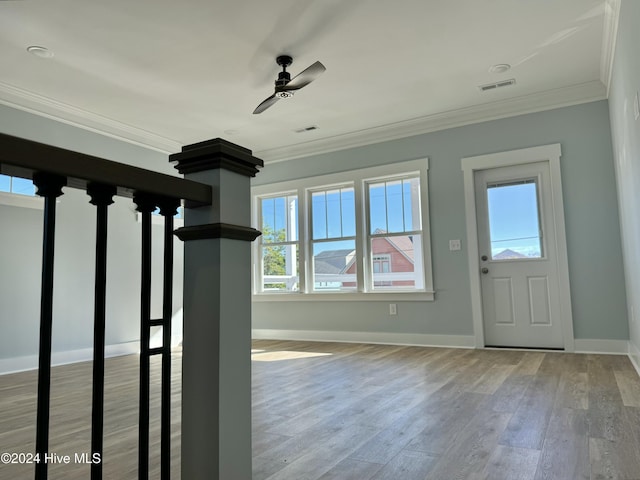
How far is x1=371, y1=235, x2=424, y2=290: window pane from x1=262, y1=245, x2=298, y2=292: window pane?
46.6 inches

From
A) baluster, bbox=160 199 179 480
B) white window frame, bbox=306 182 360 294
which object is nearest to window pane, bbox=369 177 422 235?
white window frame, bbox=306 182 360 294

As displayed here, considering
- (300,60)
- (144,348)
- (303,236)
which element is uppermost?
(300,60)

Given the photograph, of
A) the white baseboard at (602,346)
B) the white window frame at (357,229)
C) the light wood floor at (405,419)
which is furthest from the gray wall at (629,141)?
the white window frame at (357,229)

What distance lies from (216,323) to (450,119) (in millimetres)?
4516

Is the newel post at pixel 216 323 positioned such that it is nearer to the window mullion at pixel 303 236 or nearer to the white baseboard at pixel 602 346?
the white baseboard at pixel 602 346

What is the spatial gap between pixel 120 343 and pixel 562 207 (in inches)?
191

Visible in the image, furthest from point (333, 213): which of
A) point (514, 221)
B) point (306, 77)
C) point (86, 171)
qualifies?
point (86, 171)

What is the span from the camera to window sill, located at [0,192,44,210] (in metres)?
3.92

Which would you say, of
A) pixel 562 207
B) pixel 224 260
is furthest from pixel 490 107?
pixel 224 260

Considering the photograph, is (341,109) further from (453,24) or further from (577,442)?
(577,442)

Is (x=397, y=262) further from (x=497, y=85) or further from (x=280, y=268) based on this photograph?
(x=497, y=85)

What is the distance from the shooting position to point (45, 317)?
728mm

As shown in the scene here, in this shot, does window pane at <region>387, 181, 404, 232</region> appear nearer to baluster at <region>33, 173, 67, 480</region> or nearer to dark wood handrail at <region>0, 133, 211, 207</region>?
dark wood handrail at <region>0, 133, 211, 207</region>

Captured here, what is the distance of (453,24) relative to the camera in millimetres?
3174
